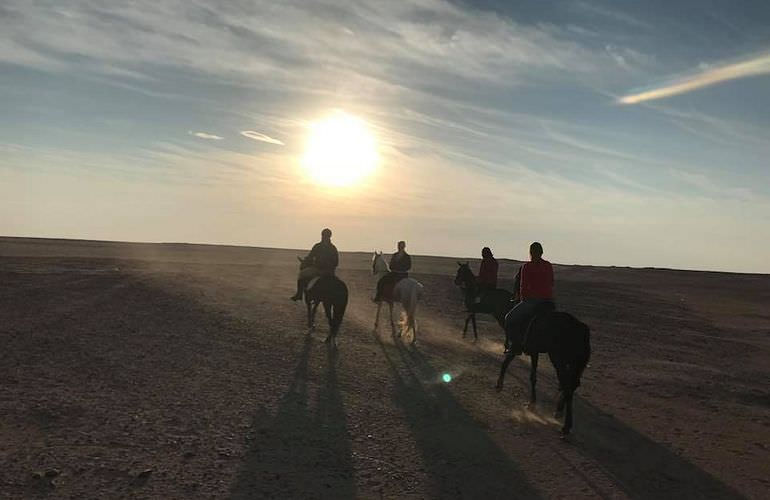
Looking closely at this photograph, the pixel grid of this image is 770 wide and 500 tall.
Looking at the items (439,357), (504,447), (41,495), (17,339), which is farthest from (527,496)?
(17,339)

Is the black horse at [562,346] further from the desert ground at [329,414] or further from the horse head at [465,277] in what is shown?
the horse head at [465,277]

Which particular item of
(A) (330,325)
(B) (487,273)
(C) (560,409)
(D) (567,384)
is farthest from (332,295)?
(D) (567,384)

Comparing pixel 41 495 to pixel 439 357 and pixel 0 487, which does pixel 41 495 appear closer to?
pixel 0 487

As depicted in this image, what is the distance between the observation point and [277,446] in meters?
8.45

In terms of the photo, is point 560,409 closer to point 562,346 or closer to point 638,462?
point 562,346

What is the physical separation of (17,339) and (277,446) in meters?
8.58

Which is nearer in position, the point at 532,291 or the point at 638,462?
the point at 638,462

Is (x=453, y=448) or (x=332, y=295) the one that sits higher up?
(x=332, y=295)

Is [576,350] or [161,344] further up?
[576,350]

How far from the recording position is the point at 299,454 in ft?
27.0

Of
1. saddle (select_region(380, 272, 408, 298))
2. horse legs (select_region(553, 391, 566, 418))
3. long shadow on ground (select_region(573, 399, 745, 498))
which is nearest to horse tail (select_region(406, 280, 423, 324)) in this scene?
saddle (select_region(380, 272, 408, 298))

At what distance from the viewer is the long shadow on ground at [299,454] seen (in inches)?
281

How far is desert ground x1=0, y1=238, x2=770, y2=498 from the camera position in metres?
7.50

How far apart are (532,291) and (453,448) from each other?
389cm
